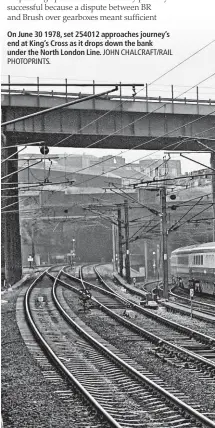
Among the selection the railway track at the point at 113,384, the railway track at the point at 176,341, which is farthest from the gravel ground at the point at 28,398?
the railway track at the point at 176,341

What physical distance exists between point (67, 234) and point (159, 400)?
53172 millimetres

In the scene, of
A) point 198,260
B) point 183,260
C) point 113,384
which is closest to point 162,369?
point 113,384

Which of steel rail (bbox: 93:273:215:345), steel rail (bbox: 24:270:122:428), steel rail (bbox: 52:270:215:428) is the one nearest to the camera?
steel rail (bbox: 52:270:215:428)

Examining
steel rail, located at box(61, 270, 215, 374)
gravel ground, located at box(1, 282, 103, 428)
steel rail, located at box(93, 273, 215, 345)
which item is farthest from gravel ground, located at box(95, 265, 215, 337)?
gravel ground, located at box(1, 282, 103, 428)

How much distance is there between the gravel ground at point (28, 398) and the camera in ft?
27.1

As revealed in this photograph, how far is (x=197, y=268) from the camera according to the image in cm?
2808

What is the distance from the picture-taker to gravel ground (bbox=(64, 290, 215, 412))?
9461 millimetres

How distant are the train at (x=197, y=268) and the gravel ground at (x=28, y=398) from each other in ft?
40.4

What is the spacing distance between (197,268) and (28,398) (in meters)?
19.1

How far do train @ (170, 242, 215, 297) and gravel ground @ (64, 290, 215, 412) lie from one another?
741 cm

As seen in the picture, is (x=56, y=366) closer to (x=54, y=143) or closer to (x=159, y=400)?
(x=159, y=400)

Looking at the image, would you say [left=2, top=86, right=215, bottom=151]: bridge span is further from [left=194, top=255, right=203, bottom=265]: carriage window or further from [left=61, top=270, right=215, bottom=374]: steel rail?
[left=61, top=270, right=215, bottom=374]: steel rail

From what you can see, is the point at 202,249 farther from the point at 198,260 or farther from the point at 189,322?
the point at 189,322

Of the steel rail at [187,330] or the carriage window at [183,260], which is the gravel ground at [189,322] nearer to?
the steel rail at [187,330]
